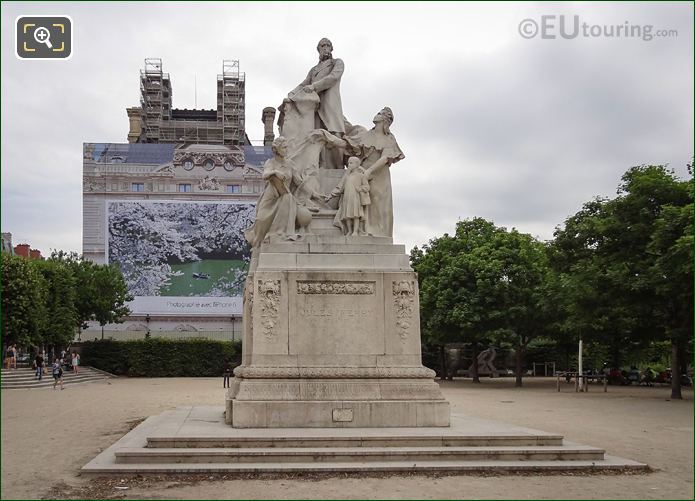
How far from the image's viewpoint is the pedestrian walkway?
124 ft

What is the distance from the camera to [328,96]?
1647cm

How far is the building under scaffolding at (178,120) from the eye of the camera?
8350 cm

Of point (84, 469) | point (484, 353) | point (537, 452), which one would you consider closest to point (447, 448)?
point (537, 452)

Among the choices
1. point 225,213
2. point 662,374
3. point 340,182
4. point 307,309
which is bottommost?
point 662,374

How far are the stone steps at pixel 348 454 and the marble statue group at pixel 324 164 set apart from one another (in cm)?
478

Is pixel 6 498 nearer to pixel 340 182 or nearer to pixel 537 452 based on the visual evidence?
pixel 537 452

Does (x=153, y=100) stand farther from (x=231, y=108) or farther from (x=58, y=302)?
(x=58, y=302)

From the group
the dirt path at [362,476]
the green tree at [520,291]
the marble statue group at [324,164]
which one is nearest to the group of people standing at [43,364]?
the dirt path at [362,476]

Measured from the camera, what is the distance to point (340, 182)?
51.0ft

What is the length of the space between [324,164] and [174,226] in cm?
5946

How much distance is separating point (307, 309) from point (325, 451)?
332cm

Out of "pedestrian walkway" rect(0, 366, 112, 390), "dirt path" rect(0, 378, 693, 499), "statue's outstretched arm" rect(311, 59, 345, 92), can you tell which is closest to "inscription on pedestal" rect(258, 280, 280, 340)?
"dirt path" rect(0, 378, 693, 499)

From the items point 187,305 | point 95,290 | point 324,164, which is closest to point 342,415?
point 324,164

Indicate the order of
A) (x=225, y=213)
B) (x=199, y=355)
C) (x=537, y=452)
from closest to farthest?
1. (x=537, y=452)
2. (x=199, y=355)
3. (x=225, y=213)
